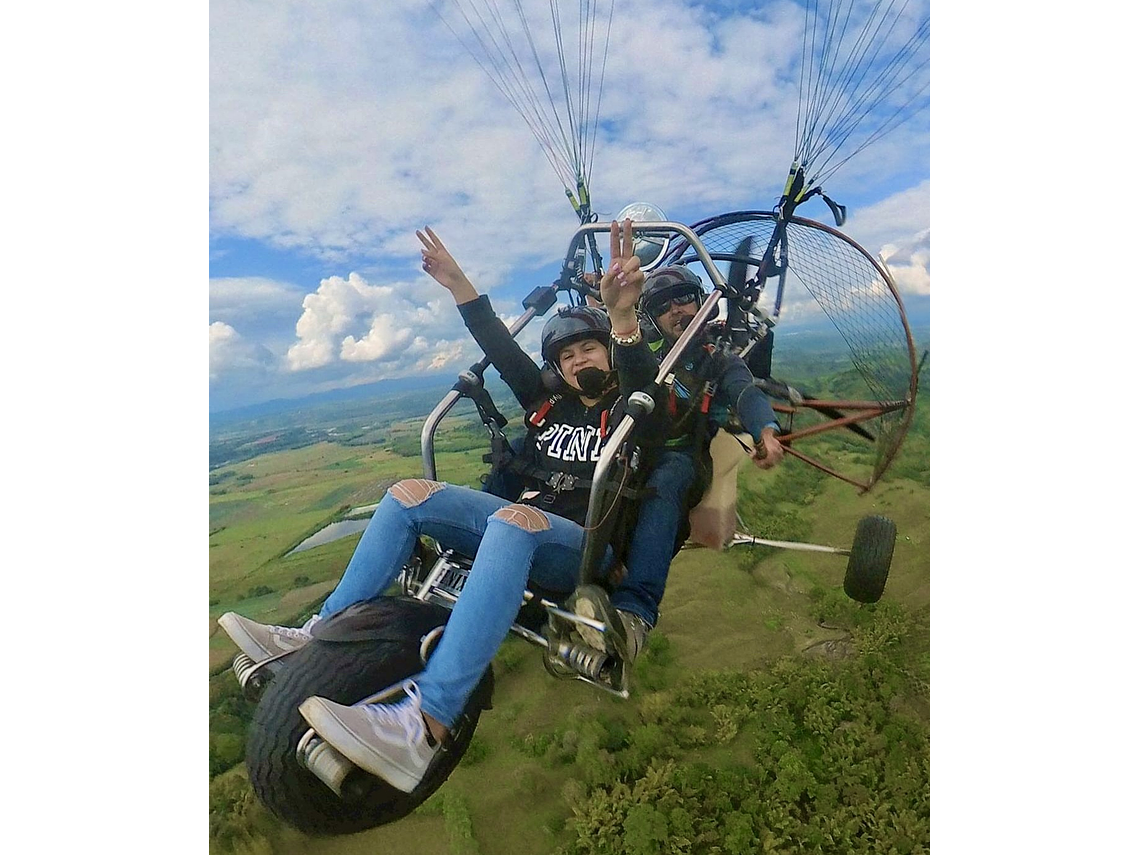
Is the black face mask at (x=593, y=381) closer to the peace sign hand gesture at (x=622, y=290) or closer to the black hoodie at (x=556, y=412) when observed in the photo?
the black hoodie at (x=556, y=412)

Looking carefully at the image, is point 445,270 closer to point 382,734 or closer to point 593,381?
point 593,381

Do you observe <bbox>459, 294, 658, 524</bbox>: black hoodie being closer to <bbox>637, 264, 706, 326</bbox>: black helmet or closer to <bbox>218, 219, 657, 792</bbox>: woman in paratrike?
<bbox>218, 219, 657, 792</bbox>: woman in paratrike

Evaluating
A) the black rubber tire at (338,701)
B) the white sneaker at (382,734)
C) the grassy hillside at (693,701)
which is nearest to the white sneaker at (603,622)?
the grassy hillside at (693,701)

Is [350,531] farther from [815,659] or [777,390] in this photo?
[815,659]

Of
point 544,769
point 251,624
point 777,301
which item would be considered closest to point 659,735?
point 544,769

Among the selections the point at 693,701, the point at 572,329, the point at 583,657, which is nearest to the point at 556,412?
the point at 572,329

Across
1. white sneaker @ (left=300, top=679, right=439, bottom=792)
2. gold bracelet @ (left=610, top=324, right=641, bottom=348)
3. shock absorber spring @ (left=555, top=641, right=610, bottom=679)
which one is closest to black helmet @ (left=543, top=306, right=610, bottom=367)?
gold bracelet @ (left=610, top=324, right=641, bottom=348)

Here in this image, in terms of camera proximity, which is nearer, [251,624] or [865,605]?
[251,624]
